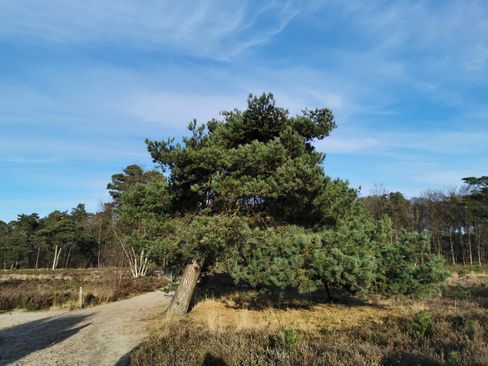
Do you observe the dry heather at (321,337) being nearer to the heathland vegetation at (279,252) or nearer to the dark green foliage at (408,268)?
the heathland vegetation at (279,252)

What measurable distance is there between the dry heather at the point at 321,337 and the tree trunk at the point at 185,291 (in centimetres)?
51

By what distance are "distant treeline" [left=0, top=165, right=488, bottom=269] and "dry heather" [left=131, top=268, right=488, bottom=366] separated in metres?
24.8

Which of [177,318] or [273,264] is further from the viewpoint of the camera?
[177,318]

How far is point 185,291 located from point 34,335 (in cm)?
419

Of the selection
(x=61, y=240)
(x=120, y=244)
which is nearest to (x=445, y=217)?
(x=120, y=244)

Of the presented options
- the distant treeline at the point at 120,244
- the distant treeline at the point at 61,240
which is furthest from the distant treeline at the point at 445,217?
the distant treeline at the point at 61,240

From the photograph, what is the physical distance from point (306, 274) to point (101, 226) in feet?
167

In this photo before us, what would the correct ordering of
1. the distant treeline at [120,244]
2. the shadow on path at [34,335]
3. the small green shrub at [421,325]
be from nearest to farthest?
1. the small green shrub at [421,325]
2. the shadow on path at [34,335]
3. the distant treeline at [120,244]

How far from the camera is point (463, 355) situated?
184 inches

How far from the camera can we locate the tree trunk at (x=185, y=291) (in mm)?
10430

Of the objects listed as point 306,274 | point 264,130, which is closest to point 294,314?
point 306,274

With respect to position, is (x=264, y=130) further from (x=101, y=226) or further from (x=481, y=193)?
(x=101, y=226)

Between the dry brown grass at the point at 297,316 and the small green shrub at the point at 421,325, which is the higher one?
the small green shrub at the point at 421,325

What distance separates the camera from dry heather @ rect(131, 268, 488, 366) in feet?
16.4
